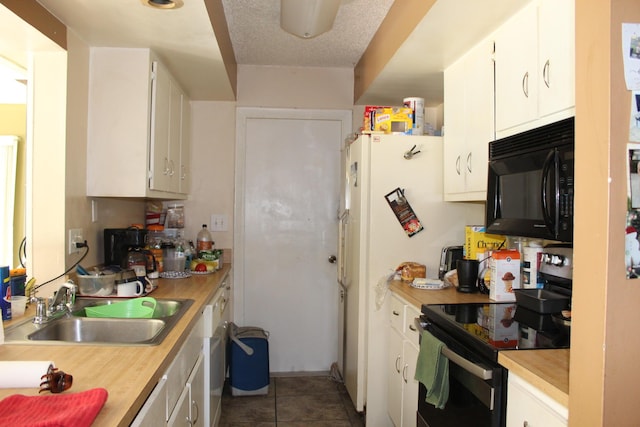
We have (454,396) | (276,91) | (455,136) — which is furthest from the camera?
(276,91)

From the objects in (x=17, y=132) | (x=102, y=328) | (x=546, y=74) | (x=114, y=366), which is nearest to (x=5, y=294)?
(x=102, y=328)

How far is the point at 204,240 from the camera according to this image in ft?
11.0

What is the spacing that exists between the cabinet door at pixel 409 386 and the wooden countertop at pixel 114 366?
1077mm

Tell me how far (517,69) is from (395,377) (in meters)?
1.63

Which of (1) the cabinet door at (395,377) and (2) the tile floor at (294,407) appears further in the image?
(2) the tile floor at (294,407)

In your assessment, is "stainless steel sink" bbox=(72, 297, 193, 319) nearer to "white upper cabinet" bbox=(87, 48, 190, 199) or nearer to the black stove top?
"white upper cabinet" bbox=(87, 48, 190, 199)

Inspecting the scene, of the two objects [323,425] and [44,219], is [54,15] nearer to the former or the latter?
[44,219]

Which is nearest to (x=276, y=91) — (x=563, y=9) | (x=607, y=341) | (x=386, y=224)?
(x=386, y=224)

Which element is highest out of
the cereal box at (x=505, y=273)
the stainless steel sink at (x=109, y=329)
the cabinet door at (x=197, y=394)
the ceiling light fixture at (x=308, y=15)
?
the ceiling light fixture at (x=308, y=15)

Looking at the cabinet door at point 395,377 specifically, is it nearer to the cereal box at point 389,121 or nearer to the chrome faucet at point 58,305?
the cereal box at point 389,121

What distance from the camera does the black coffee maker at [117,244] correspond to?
244 cm

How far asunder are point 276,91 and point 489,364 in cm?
268

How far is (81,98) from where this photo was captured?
2205mm

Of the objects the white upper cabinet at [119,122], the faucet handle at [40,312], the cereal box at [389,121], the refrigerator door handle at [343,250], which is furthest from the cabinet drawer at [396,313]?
the faucet handle at [40,312]
